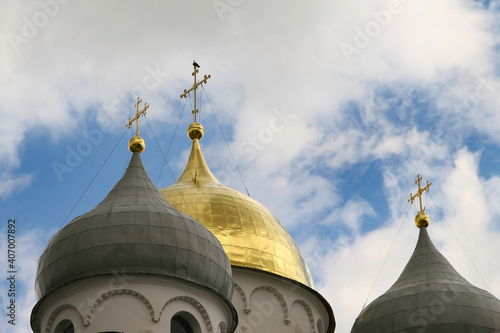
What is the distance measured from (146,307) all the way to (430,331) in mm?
5019

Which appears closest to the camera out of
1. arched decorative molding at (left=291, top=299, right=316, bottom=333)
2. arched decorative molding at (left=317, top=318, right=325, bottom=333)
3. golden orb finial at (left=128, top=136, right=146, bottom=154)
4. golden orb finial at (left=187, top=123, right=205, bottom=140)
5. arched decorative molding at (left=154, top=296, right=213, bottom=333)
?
arched decorative molding at (left=154, top=296, right=213, bottom=333)

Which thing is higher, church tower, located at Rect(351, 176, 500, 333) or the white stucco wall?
church tower, located at Rect(351, 176, 500, 333)

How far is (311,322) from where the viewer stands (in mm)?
23938

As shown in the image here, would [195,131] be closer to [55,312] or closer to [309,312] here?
[309,312]

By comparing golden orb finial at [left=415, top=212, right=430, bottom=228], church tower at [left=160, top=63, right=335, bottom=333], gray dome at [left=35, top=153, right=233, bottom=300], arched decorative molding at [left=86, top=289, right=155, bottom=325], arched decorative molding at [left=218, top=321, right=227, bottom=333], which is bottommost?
arched decorative molding at [left=86, top=289, right=155, bottom=325]

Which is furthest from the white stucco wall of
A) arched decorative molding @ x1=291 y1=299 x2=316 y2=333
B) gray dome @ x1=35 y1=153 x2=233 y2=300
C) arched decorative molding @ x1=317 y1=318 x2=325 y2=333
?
arched decorative molding @ x1=317 y1=318 x2=325 y2=333

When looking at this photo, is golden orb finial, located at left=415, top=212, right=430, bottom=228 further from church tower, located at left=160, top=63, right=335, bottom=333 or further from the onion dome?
church tower, located at left=160, top=63, right=335, bottom=333

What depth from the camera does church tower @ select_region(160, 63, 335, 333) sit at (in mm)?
23219

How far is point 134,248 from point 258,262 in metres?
4.29

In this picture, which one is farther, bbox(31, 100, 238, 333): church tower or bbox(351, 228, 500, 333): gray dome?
bbox(351, 228, 500, 333): gray dome

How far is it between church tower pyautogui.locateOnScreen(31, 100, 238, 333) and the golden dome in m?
2.78

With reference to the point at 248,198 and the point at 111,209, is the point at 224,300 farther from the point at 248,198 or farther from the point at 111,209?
the point at 248,198

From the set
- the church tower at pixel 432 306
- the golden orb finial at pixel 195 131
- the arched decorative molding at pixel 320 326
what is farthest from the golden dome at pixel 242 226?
the church tower at pixel 432 306

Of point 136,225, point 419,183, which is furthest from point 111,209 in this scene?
point 419,183
